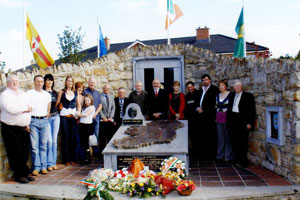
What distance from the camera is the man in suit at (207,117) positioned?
6.08 metres

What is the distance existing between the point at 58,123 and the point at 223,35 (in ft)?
67.4

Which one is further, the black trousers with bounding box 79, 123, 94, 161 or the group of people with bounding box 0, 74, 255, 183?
the black trousers with bounding box 79, 123, 94, 161

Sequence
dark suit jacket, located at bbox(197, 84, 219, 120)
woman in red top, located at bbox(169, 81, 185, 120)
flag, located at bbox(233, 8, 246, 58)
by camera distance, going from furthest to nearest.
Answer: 1. flag, located at bbox(233, 8, 246, 58)
2. woman in red top, located at bbox(169, 81, 185, 120)
3. dark suit jacket, located at bbox(197, 84, 219, 120)

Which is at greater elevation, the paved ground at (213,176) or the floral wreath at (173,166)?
the floral wreath at (173,166)

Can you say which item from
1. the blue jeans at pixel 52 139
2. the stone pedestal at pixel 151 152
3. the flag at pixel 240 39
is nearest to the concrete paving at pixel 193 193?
the stone pedestal at pixel 151 152

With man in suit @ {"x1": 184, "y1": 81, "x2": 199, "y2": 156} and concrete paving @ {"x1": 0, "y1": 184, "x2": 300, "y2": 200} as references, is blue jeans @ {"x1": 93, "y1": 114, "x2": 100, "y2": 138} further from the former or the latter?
concrete paving @ {"x1": 0, "y1": 184, "x2": 300, "y2": 200}

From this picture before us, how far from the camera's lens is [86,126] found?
575cm

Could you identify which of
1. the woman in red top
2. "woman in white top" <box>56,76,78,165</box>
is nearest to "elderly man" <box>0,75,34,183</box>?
"woman in white top" <box>56,76,78,165</box>

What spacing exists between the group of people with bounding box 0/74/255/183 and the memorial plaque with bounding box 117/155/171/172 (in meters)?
1.35

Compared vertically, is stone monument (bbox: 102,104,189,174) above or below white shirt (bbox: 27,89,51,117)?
below

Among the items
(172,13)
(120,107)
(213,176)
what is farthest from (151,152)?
(172,13)

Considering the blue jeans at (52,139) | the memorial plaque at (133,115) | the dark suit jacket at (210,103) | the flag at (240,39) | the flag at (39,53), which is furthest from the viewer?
the flag at (240,39)

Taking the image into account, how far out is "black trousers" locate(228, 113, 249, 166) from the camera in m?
5.31

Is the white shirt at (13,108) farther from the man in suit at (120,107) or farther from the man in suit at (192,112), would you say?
the man in suit at (192,112)
